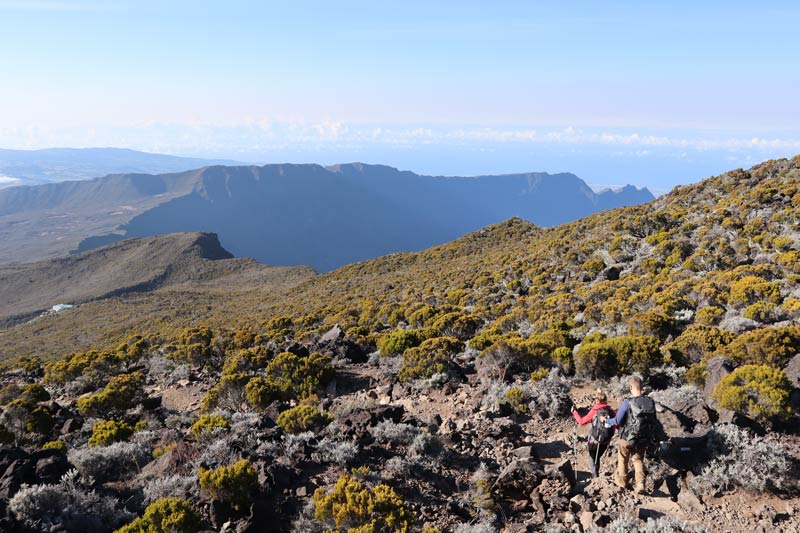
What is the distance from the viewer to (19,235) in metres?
172

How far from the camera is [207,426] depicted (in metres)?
8.02

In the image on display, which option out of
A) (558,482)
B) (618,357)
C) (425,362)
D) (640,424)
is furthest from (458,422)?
(618,357)

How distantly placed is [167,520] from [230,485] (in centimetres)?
78

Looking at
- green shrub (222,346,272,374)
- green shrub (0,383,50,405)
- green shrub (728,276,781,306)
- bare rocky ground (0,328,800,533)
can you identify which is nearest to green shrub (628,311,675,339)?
green shrub (728,276,781,306)

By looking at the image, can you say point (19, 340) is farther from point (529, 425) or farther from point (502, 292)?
point (529, 425)

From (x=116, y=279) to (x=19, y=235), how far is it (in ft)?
432

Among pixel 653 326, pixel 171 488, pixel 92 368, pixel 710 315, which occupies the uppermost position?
pixel 710 315

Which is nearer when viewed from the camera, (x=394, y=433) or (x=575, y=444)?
(x=575, y=444)

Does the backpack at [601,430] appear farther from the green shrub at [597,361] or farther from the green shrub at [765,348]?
the green shrub at [765,348]

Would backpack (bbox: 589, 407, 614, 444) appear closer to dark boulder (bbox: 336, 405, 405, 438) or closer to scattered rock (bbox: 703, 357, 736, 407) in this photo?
scattered rock (bbox: 703, 357, 736, 407)

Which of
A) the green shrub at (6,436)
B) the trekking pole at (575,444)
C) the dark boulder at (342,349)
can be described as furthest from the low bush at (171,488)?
the dark boulder at (342,349)

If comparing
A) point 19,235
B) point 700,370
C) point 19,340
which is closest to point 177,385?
point 700,370

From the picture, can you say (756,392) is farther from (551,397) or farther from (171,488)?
(171,488)

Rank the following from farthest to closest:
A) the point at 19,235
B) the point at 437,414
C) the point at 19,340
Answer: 1. the point at 19,235
2. the point at 19,340
3. the point at 437,414
